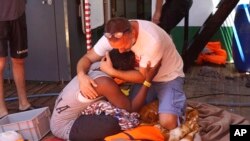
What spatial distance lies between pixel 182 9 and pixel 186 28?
0.81 metres

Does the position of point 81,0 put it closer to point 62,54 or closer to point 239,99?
point 62,54

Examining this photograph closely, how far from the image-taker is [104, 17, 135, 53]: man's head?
291cm

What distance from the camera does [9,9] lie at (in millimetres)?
3996

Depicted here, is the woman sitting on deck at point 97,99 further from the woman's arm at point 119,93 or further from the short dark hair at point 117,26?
the short dark hair at point 117,26

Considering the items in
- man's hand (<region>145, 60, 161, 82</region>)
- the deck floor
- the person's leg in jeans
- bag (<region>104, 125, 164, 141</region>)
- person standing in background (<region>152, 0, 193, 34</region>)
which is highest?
person standing in background (<region>152, 0, 193, 34</region>)

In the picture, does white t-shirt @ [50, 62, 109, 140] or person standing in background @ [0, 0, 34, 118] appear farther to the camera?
person standing in background @ [0, 0, 34, 118]

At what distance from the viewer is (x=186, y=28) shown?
19.4ft

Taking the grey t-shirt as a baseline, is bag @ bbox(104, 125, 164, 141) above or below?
below

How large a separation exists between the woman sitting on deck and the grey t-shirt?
1.16m

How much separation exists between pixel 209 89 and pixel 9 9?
8.41 feet

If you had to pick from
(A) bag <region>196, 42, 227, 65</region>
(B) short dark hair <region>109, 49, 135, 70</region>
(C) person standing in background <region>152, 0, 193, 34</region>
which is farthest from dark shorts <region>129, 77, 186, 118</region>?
(A) bag <region>196, 42, 227, 65</region>

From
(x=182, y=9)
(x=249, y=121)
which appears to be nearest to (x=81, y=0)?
(x=182, y=9)

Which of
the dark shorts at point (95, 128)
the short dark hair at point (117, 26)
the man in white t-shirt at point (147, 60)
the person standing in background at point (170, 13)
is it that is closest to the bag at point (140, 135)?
the dark shorts at point (95, 128)

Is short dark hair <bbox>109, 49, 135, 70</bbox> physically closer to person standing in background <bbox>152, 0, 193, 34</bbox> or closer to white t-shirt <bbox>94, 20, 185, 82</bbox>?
white t-shirt <bbox>94, 20, 185, 82</bbox>
